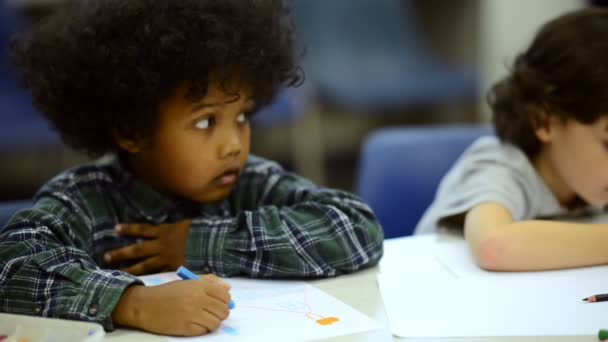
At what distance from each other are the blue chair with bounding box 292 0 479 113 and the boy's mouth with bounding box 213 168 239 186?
2.25 m

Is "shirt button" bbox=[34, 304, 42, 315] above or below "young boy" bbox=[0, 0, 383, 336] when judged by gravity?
below

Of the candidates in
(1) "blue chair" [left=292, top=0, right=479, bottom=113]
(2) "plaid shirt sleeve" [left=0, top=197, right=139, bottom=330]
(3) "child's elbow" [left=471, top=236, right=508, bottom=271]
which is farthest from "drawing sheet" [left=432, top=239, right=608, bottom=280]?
(1) "blue chair" [left=292, top=0, right=479, bottom=113]

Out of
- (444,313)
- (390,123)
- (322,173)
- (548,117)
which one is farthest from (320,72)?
(444,313)

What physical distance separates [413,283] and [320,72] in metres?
2.61

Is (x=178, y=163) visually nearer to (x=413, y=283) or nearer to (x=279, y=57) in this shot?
(x=279, y=57)

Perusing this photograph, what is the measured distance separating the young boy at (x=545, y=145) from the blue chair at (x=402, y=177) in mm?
163

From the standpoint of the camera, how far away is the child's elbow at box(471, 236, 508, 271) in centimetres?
94

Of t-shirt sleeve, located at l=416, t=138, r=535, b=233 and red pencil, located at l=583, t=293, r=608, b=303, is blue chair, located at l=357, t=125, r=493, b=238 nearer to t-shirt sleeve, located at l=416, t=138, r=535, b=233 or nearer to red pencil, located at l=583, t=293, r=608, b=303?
t-shirt sleeve, located at l=416, t=138, r=535, b=233

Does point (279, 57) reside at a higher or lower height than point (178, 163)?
higher

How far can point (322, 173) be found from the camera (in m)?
3.57

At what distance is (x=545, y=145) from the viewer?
126 cm

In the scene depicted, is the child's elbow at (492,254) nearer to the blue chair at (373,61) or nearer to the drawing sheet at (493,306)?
the drawing sheet at (493,306)

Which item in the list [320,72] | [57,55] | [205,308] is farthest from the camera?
[320,72]

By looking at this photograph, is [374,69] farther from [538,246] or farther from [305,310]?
[305,310]
